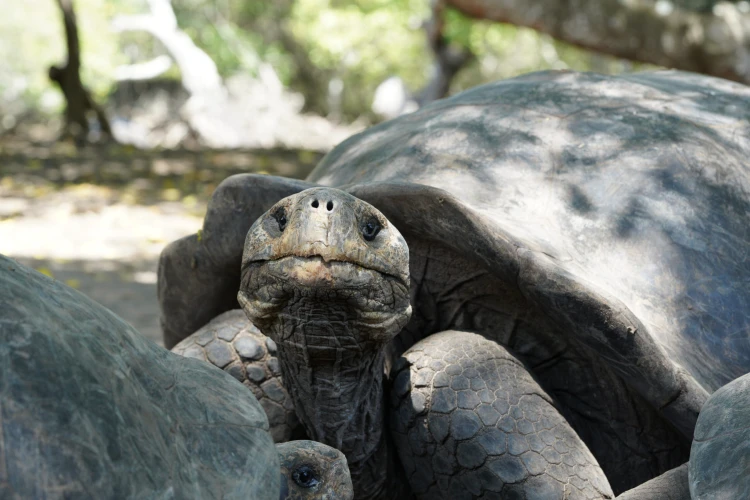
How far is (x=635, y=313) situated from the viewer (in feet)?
7.11

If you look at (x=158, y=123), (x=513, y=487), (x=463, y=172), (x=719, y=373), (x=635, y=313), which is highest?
(x=463, y=172)

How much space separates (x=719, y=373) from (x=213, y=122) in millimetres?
15836

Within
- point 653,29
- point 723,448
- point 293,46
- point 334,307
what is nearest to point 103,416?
point 334,307

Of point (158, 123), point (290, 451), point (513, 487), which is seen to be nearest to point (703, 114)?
point (513, 487)

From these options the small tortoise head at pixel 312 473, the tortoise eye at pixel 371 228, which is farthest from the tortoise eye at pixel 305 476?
the tortoise eye at pixel 371 228

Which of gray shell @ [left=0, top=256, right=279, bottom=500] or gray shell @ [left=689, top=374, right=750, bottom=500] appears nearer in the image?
gray shell @ [left=0, top=256, right=279, bottom=500]

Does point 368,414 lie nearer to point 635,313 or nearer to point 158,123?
point 635,313

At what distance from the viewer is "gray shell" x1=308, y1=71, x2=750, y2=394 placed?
6.86 ft

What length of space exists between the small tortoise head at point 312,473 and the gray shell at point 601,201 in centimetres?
60

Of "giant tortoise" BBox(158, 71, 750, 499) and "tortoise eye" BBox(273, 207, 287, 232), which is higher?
"tortoise eye" BBox(273, 207, 287, 232)

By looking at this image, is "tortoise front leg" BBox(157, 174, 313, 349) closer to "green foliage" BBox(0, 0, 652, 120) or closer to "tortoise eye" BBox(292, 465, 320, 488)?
"tortoise eye" BBox(292, 465, 320, 488)

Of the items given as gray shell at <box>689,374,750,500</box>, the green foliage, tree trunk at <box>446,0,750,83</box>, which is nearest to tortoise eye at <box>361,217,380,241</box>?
gray shell at <box>689,374,750,500</box>

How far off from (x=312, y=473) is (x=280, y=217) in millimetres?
529

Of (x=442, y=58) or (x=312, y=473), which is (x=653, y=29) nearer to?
(x=442, y=58)
